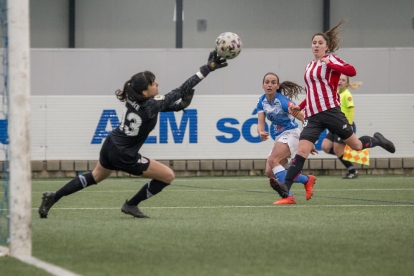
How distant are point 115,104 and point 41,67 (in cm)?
324

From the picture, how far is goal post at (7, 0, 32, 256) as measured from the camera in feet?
13.5

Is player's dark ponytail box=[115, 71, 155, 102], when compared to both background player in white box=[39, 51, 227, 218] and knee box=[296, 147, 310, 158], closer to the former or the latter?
background player in white box=[39, 51, 227, 218]

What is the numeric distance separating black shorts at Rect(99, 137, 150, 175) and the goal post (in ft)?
6.73

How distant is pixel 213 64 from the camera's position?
6.07 m

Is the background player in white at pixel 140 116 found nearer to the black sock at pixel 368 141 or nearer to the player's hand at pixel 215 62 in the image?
the player's hand at pixel 215 62

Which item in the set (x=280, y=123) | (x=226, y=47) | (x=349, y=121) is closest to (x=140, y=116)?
(x=226, y=47)

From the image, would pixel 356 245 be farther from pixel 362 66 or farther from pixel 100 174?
pixel 362 66

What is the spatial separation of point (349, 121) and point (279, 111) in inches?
162

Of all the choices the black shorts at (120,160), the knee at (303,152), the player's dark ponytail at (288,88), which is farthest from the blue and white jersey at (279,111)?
the black shorts at (120,160)

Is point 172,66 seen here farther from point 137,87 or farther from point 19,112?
point 19,112

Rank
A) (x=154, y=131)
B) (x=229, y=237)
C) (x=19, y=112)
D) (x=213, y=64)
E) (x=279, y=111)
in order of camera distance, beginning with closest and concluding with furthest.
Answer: (x=19, y=112) < (x=229, y=237) < (x=213, y=64) < (x=279, y=111) < (x=154, y=131)

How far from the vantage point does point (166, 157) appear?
1410cm

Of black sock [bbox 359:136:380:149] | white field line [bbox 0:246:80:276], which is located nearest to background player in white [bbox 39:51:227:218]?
white field line [bbox 0:246:80:276]

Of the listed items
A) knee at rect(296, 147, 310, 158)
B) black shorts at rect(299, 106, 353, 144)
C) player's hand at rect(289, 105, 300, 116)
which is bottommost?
knee at rect(296, 147, 310, 158)
